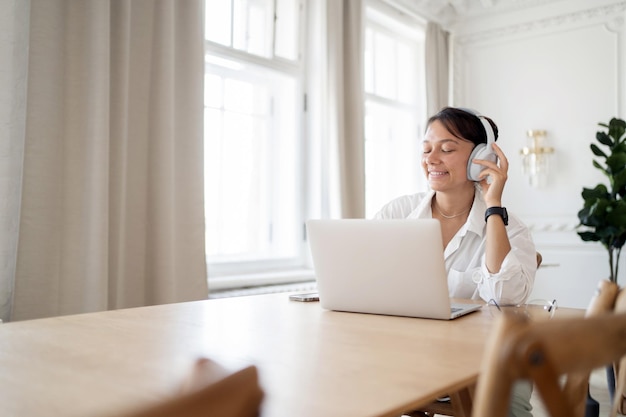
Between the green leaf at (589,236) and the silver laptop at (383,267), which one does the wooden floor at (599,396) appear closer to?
the green leaf at (589,236)

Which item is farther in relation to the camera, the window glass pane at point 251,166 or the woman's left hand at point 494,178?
the window glass pane at point 251,166

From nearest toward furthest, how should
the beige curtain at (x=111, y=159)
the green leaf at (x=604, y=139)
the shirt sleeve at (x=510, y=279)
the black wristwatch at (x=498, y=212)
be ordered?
the shirt sleeve at (x=510, y=279), the black wristwatch at (x=498, y=212), the beige curtain at (x=111, y=159), the green leaf at (x=604, y=139)

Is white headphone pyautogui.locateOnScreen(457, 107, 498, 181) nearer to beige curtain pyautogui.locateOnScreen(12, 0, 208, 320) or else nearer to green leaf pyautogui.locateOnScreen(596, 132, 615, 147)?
beige curtain pyautogui.locateOnScreen(12, 0, 208, 320)

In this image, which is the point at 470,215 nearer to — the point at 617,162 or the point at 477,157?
the point at 477,157

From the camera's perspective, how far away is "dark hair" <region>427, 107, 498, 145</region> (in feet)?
6.77

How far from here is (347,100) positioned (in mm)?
4039

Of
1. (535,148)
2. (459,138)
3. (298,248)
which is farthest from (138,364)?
(535,148)

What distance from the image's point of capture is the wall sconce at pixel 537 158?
4.79 m

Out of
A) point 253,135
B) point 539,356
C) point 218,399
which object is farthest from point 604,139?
point 218,399

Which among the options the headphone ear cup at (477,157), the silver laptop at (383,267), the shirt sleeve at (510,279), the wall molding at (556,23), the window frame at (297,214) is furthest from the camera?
the wall molding at (556,23)

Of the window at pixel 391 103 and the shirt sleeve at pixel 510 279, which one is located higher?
the window at pixel 391 103

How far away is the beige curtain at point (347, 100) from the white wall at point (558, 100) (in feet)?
5.45

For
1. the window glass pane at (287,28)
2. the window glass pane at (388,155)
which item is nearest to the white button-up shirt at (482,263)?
the window glass pane at (287,28)

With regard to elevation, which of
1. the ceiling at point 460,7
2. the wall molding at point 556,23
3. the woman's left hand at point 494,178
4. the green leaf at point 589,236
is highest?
the ceiling at point 460,7
